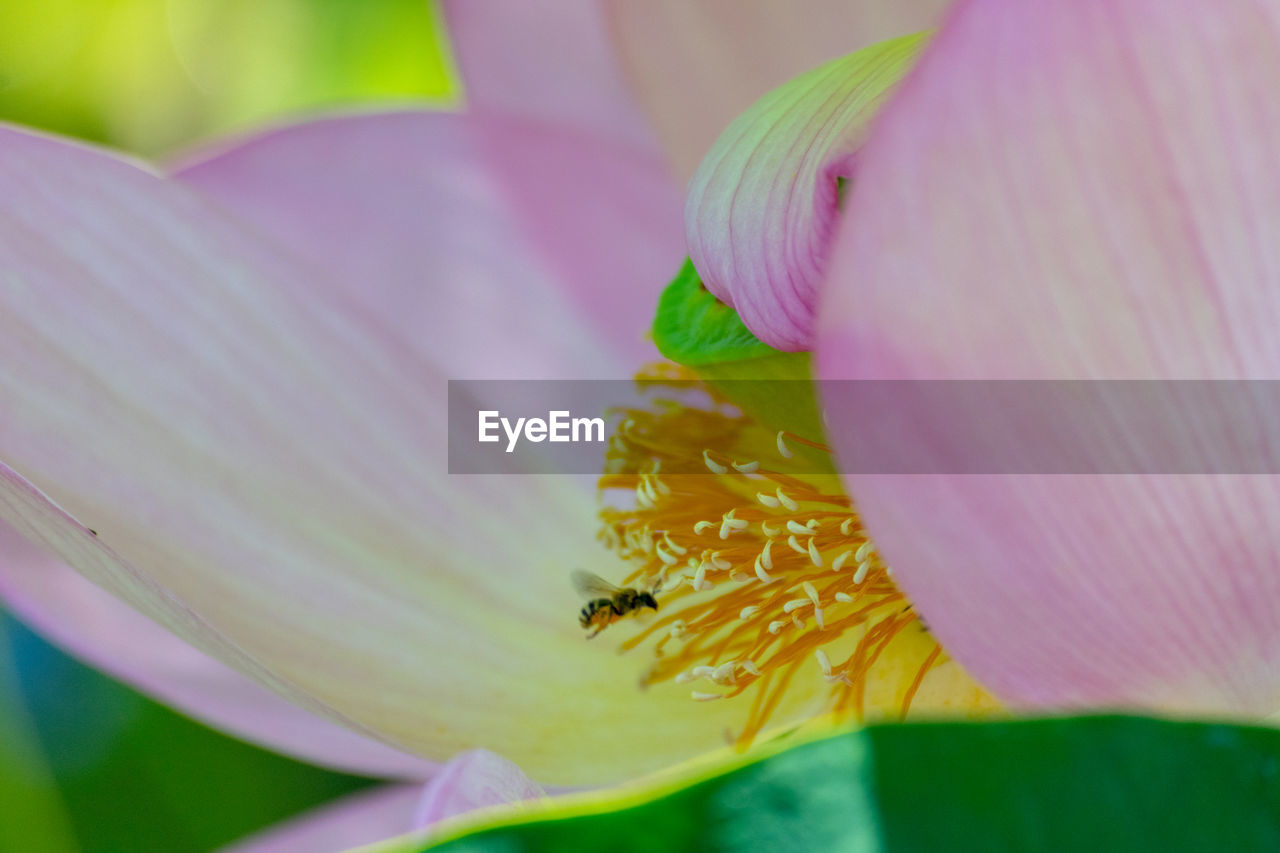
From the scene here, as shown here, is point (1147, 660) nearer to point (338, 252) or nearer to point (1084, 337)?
point (1084, 337)

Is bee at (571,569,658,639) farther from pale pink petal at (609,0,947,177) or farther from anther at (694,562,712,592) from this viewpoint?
pale pink petal at (609,0,947,177)

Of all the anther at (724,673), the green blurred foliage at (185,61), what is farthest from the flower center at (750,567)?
the green blurred foliage at (185,61)

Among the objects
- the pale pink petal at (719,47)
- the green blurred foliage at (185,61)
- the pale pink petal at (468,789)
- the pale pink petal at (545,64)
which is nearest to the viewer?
the pale pink petal at (468,789)

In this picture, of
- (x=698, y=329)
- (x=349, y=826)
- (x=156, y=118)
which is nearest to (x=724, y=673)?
(x=698, y=329)

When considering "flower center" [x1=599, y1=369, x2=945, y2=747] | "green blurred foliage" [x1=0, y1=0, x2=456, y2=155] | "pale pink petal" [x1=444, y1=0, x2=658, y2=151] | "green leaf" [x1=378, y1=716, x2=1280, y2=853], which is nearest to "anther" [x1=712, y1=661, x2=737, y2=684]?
"flower center" [x1=599, y1=369, x2=945, y2=747]

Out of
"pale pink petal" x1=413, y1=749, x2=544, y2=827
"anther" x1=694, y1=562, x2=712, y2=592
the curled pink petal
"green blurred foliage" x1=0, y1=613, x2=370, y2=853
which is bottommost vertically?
"green blurred foliage" x1=0, y1=613, x2=370, y2=853

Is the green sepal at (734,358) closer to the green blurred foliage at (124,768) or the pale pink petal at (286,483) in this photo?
the pale pink petal at (286,483)

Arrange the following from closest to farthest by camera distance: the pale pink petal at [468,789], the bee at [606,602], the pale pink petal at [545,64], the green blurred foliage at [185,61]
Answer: the pale pink petal at [468,789]
the bee at [606,602]
the pale pink petal at [545,64]
the green blurred foliage at [185,61]
